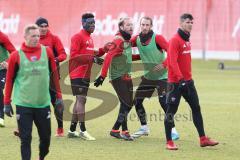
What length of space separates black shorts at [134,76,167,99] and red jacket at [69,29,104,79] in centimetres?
111

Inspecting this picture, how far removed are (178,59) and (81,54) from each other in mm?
2317

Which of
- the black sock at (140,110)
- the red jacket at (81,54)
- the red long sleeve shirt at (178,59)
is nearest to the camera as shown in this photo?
the red long sleeve shirt at (178,59)

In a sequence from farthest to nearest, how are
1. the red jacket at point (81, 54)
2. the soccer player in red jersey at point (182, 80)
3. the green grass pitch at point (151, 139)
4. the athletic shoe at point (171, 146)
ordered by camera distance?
the red jacket at point (81, 54) → the athletic shoe at point (171, 146) → the soccer player in red jersey at point (182, 80) → the green grass pitch at point (151, 139)

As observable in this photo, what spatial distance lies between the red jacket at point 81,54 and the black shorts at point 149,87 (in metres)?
1.11

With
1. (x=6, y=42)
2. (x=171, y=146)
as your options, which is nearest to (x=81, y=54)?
(x=6, y=42)

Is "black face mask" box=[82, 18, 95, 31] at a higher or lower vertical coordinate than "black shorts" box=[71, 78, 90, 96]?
higher

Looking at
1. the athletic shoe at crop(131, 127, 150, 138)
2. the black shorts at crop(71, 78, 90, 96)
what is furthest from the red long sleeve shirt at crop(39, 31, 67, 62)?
the athletic shoe at crop(131, 127, 150, 138)

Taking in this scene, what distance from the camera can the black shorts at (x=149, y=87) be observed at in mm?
14880

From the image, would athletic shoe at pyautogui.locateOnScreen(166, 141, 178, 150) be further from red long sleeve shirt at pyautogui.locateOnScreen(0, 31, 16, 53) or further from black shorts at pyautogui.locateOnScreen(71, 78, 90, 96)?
red long sleeve shirt at pyautogui.locateOnScreen(0, 31, 16, 53)

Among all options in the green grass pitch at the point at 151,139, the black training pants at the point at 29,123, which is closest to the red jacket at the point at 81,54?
the green grass pitch at the point at 151,139

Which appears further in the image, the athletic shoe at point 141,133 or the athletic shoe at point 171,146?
the athletic shoe at point 141,133

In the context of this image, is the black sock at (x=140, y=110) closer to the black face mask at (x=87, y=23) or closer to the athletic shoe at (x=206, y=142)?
the black face mask at (x=87, y=23)

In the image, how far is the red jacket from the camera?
1465cm

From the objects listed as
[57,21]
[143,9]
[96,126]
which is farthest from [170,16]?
[96,126]
